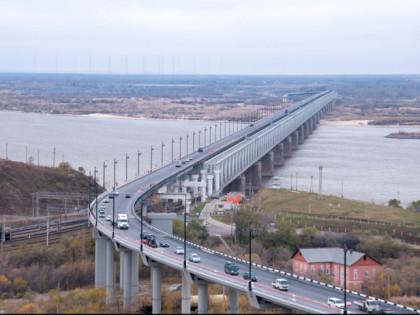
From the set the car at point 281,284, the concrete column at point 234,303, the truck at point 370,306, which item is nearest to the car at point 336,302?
the truck at point 370,306

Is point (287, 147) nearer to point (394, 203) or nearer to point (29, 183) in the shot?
point (394, 203)

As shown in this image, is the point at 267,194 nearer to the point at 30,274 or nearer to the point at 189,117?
the point at 30,274

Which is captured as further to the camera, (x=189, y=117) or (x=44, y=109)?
(x=44, y=109)

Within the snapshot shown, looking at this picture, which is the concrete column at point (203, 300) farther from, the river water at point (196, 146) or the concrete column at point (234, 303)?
the river water at point (196, 146)

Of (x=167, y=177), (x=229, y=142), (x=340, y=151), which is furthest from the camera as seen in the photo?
(x=340, y=151)

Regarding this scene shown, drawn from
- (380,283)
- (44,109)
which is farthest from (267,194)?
(44,109)

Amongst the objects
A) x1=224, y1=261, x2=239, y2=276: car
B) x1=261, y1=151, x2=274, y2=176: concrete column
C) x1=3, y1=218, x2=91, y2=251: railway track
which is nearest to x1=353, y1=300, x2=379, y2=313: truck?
x1=224, y1=261, x2=239, y2=276: car
